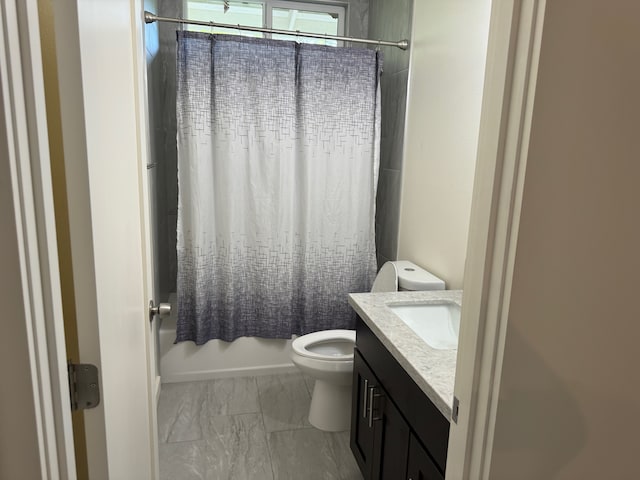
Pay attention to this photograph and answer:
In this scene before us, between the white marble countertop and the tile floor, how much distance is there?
2.72 feet

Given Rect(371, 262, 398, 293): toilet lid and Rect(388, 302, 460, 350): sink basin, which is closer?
Rect(388, 302, 460, 350): sink basin

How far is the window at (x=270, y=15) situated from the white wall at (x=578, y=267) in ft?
8.34

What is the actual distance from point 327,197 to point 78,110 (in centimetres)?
214

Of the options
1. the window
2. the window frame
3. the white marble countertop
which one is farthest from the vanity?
the window frame

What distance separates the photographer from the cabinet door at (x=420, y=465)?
4.01 ft

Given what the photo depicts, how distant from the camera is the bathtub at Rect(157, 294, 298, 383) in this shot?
2754mm

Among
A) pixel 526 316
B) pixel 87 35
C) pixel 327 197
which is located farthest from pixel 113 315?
pixel 327 197

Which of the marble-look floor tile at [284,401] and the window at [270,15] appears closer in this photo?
the marble-look floor tile at [284,401]

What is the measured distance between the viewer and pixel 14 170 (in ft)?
1.80

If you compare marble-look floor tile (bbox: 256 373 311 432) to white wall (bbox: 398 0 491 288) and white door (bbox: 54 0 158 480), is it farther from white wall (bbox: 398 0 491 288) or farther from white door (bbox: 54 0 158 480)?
white door (bbox: 54 0 158 480)

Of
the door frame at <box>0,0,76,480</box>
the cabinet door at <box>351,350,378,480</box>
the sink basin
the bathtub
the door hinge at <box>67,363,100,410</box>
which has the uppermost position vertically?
the door frame at <box>0,0,76,480</box>

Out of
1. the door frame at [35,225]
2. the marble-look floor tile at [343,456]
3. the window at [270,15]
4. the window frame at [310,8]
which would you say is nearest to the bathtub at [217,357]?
the marble-look floor tile at [343,456]

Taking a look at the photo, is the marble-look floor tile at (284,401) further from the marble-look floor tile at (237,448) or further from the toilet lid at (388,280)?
the toilet lid at (388,280)

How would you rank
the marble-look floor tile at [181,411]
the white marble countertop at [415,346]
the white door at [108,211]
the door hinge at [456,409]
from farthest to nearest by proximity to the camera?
the marble-look floor tile at [181,411], the white marble countertop at [415,346], the door hinge at [456,409], the white door at [108,211]
